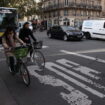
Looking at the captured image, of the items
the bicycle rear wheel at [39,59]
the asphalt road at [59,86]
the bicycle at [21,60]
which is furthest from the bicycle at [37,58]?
the bicycle at [21,60]

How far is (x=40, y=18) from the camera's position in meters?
76.0

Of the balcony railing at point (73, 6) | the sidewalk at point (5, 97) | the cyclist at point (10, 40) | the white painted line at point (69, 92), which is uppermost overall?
the balcony railing at point (73, 6)

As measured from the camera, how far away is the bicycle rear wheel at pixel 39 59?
7814mm

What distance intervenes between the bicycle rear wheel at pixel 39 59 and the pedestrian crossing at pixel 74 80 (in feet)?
0.77

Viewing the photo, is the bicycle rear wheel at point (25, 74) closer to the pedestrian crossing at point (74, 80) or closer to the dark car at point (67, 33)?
the pedestrian crossing at point (74, 80)

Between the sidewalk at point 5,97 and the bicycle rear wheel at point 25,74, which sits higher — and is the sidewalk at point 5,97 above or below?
below

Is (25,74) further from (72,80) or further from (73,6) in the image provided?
(73,6)

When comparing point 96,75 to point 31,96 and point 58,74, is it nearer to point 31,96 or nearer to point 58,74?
point 58,74

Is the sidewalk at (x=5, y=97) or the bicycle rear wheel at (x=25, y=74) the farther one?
the bicycle rear wheel at (x=25, y=74)

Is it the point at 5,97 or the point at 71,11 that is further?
the point at 71,11

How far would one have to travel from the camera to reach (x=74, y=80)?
6.36 metres

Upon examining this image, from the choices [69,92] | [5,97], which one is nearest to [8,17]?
[5,97]

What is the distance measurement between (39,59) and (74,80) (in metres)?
1.93

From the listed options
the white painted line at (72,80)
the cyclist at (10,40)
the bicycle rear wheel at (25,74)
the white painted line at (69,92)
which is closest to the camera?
the white painted line at (69,92)
